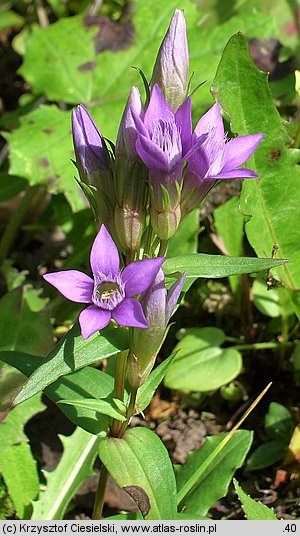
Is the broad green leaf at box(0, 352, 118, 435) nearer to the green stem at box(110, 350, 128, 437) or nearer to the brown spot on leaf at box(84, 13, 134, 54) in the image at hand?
the green stem at box(110, 350, 128, 437)

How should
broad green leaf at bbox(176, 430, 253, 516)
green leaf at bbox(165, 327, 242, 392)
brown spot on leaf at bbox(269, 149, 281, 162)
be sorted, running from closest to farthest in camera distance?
broad green leaf at bbox(176, 430, 253, 516) < brown spot on leaf at bbox(269, 149, 281, 162) < green leaf at bbox(165, 327, 242, 392)

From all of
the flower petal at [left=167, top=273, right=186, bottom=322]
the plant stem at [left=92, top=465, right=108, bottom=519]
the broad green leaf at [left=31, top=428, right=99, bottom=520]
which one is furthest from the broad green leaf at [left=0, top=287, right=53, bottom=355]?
the flower petal at [left=167, top=273, right=186, bottom=322]

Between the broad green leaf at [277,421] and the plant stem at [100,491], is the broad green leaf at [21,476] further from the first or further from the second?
the broad green leaf at [277,421]

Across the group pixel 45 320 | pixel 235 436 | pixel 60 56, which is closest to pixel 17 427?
pixel 45 320

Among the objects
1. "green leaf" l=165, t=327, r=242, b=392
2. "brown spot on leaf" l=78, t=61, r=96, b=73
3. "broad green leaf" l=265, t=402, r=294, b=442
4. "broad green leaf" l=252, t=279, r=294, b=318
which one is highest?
"brown spot on leaf" l=78, t=61, r=96, b=73

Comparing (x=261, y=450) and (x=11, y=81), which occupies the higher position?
(x=11, y=81)

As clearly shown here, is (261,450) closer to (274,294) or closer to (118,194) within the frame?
(274,294)

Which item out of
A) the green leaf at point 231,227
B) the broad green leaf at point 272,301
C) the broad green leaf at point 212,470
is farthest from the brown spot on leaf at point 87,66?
the broad green leaf at point 212,470
